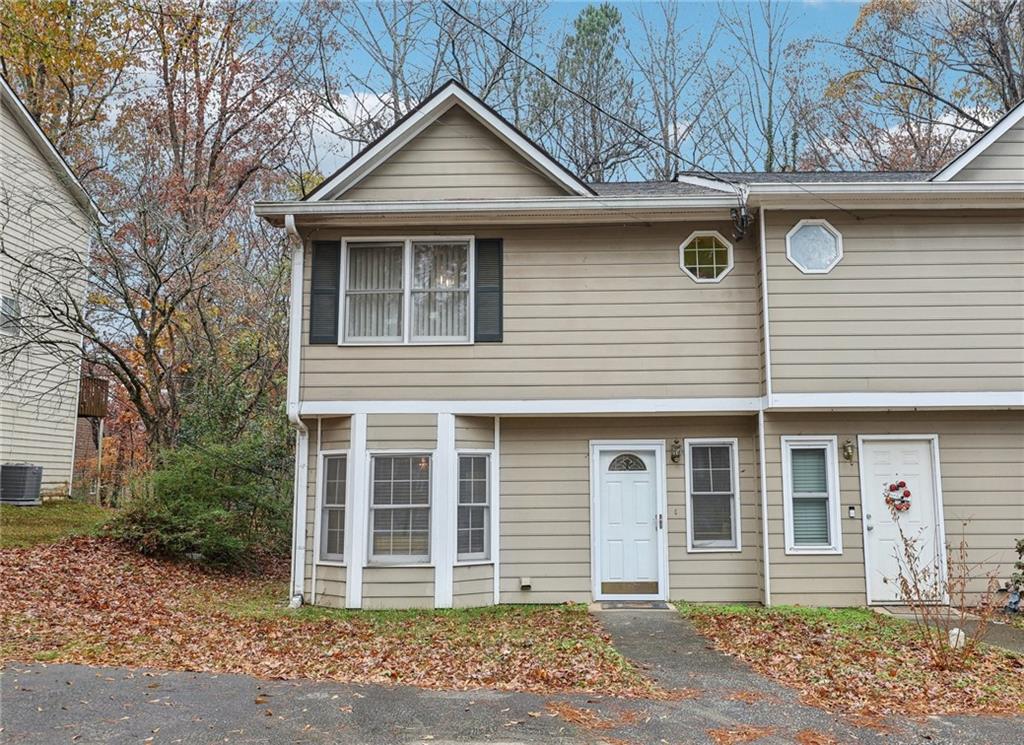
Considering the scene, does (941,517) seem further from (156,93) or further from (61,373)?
(156,93)

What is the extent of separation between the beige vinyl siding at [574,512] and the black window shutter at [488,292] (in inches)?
48.8

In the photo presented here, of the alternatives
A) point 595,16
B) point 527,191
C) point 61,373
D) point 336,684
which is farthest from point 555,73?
point 336,684

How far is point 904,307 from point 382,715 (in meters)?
8.13

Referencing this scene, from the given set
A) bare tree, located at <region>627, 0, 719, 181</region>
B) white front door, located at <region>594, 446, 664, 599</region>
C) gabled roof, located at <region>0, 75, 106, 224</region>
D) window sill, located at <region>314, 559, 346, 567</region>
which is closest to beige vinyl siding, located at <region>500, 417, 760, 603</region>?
white front door, located at <region>594, 446, 664, 599</region>

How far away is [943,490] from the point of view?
9680 millimetres

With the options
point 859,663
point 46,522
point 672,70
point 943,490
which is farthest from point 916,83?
point 46,522

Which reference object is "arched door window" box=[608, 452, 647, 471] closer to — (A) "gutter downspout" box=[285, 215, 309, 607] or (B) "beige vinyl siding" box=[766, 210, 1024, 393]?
(B) "beige vinyl siding" box=[766, 210, 1024, 393]

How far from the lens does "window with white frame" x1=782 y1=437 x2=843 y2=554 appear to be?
9.52m

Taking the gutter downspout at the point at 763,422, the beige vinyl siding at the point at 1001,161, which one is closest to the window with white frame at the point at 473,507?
the gutter downspout at the point at 763,422

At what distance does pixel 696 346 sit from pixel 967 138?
15.0 metres

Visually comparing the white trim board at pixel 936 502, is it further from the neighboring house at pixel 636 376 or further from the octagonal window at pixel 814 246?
the octagonal window at pixel 814 246

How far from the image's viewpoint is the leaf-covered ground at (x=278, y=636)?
6.51 meters

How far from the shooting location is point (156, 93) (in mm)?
20109

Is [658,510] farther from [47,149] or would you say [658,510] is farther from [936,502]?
[47,149]
